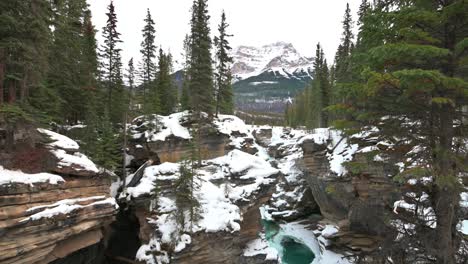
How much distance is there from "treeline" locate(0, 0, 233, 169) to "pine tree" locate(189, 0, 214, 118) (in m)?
0.11

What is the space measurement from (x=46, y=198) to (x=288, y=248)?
2356cm

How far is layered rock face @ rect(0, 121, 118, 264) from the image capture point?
12.3 meters

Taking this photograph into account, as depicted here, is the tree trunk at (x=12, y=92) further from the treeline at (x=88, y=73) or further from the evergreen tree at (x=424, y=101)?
the evergreen tree at (x=424, y=101)

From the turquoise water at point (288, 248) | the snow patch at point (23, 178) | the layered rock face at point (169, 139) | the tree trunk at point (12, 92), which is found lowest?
the turquoise water at point (288, 248)

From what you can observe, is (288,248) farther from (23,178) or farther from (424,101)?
(424,101)

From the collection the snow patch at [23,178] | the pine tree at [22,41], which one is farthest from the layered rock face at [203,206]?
the pine tree at [22,41]

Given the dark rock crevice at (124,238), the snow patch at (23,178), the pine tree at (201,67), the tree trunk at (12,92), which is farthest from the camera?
the pine tree at (201,67)

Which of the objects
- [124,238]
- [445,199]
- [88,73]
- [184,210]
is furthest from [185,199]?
[88,73]

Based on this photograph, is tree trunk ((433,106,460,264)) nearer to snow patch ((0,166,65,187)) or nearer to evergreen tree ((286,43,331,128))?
snow patch ((0,166,65,187))

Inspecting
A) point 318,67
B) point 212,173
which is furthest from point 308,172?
point 318,67

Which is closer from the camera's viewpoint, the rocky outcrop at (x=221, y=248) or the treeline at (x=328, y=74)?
the rocky outcrop at (x=221, y=248)

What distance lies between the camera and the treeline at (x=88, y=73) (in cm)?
1578

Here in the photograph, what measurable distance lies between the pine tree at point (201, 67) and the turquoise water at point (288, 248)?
51.7 ft

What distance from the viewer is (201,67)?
3200cm
